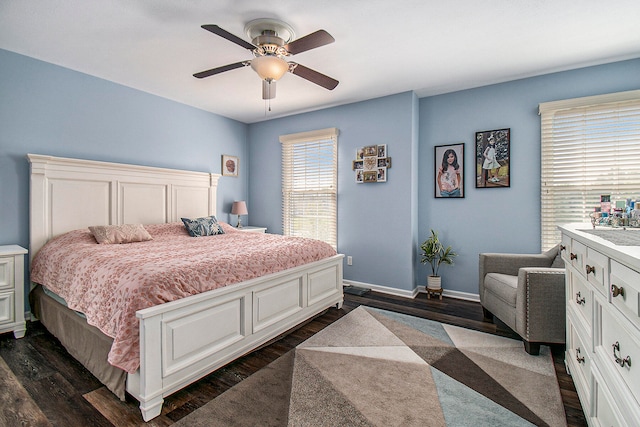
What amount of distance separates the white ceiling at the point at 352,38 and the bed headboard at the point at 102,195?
1018mm

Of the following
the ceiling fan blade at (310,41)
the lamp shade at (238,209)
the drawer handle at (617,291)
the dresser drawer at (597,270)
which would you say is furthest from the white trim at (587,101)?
the lamp shade at (238,209)

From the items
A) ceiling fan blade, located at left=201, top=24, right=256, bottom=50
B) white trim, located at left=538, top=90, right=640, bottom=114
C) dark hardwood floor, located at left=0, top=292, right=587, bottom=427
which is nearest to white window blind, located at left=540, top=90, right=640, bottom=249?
white trim, located at left=538, top=90, right=640, bottom=114

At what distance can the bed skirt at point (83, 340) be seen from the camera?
186 centimetres

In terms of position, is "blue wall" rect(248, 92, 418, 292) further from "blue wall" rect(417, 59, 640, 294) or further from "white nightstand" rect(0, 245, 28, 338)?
"white nightstand" rect(0, 245, 28, 338)

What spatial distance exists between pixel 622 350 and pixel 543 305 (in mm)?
1346

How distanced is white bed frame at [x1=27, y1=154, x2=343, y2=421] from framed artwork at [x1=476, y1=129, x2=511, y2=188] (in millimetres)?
1967

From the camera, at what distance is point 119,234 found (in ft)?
10.1

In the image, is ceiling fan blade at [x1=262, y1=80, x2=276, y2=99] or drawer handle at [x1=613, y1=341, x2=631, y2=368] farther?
ceiling fan blade at [x1=262, y1=80, x2=276, y2=99]

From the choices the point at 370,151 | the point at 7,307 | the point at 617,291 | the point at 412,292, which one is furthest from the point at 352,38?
the point at 7,307

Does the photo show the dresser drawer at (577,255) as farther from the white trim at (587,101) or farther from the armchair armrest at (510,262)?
the white trim at (587,101)

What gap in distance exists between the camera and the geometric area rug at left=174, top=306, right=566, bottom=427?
5.55 ft

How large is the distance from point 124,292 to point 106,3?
1.96 metres

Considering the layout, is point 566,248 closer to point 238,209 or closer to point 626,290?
point 626,290

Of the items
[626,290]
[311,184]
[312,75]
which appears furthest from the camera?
[311,184]
